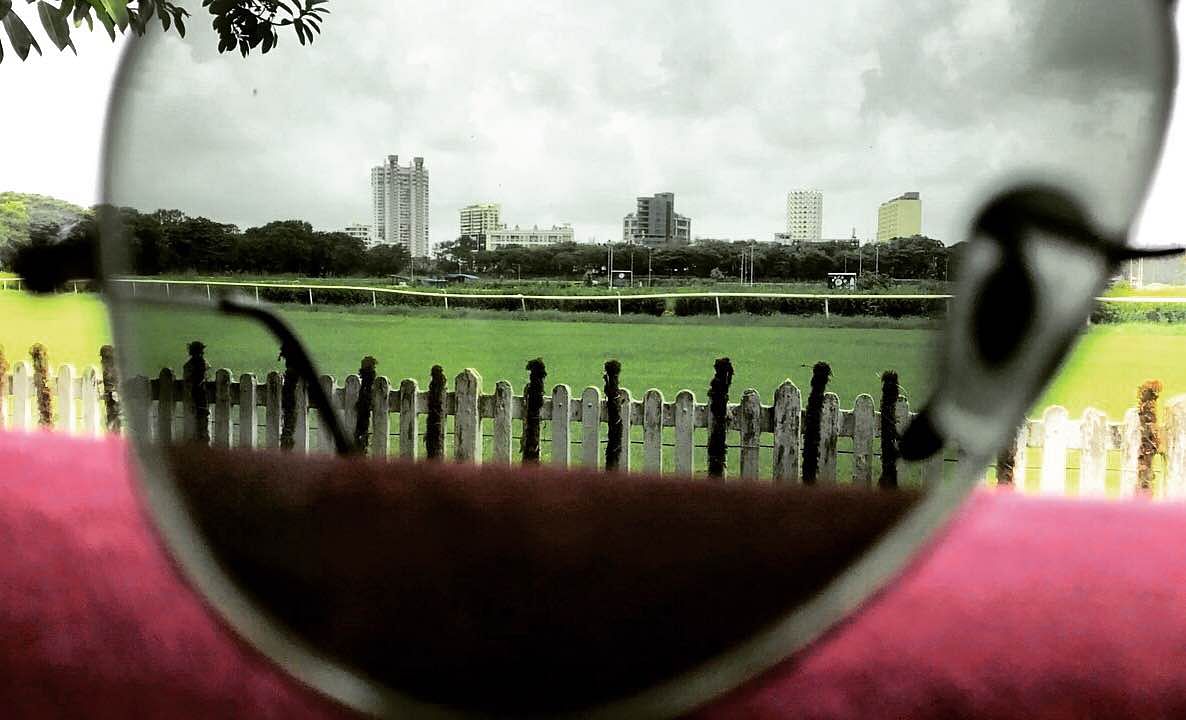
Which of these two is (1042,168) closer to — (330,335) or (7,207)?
(330,335)

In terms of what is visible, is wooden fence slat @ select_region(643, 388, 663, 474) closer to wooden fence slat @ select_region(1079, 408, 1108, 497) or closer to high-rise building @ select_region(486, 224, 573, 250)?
high-rise building @ select_region(486, 224, 573, 250)

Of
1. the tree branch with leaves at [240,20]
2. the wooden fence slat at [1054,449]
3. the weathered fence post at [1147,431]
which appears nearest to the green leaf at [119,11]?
the tree branch with leaves at [240,20]

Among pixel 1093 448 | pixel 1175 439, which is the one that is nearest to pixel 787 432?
pixel 1093 448

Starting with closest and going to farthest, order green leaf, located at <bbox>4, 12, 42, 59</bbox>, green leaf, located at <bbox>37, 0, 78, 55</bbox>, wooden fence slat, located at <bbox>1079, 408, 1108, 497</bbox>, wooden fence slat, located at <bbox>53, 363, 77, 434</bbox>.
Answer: green leaf, located at <bbox>37, 0, 78, 55</bbox>, green leaf, located at <bbox>4, 12, 42, 59</bbox>, wooden fence slat, located at <bbox>53, 363, 77, 434</bbox>, wooden fence slat, located at <bbox>1079, 408, 1108, 497</bbox>

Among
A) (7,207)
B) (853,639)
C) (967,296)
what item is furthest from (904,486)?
(7,207)

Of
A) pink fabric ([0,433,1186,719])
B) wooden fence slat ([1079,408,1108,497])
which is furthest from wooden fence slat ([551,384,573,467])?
wooden fence slat ([1079,408,1108,497])

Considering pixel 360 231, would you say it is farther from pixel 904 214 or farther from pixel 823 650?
pixel 823 650
